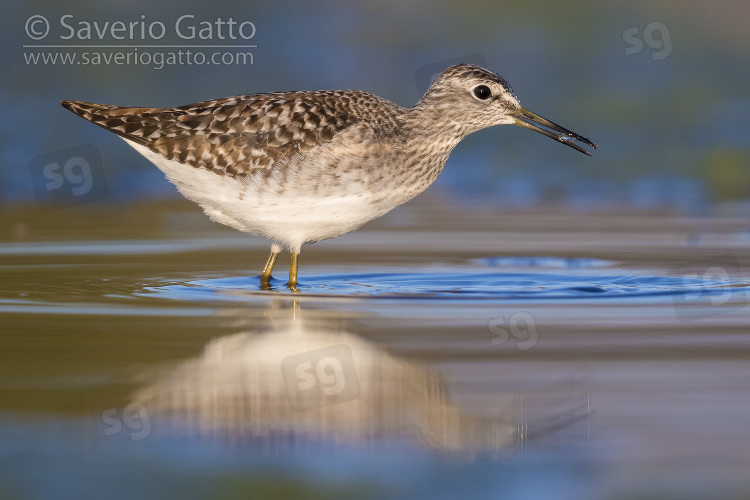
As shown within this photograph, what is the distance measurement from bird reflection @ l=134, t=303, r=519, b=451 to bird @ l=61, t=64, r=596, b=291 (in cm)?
244

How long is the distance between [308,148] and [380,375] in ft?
12.2

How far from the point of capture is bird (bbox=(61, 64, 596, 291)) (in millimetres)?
10484

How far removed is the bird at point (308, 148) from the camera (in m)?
10.5

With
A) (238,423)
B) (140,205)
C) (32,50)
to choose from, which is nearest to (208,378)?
(238,423)

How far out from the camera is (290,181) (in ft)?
34.4

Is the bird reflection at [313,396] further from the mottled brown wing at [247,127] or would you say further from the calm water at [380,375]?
the mottled brown wing at [247,127]

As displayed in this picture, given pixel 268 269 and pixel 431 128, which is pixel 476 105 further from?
pixel 268 269

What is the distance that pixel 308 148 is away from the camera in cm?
1052

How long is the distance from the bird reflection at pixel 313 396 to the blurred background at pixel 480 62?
31.7 ft

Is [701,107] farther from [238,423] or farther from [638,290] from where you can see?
[238,423]

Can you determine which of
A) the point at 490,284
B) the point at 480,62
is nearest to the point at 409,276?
the point at 490,284

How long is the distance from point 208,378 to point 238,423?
36.0 inches

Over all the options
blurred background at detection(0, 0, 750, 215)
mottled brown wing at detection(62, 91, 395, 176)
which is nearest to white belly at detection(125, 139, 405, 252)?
mottled brown wing at detection(62, 91, 395, 176)

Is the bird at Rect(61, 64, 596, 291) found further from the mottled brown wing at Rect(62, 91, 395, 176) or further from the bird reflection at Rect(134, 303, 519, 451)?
the bird reflection at Rect(134, 303, 519, 451)
